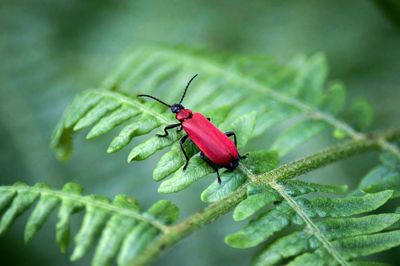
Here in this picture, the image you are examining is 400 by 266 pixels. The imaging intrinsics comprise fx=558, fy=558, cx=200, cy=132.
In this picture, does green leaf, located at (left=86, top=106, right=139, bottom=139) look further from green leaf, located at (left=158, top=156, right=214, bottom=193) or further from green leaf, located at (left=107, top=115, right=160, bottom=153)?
green leaf, located at (left=158, top=156, right=214, bottom=193)

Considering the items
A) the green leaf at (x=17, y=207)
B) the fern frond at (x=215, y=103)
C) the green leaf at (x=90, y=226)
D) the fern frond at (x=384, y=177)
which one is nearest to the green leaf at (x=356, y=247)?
the fern frond at (x=384, y=177)

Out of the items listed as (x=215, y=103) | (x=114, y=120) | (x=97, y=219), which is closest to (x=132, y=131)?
(x=114, y=120)

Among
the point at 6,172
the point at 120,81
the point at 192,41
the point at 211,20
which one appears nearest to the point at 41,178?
Result: the point at 6,172

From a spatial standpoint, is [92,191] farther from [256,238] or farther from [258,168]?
[256,238]

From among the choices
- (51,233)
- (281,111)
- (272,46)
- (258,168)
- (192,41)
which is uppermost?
(192,41)

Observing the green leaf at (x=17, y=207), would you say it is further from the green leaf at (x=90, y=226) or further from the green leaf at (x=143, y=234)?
the green leaf at (x=143, y=234)

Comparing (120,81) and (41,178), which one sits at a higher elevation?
(41,178)
